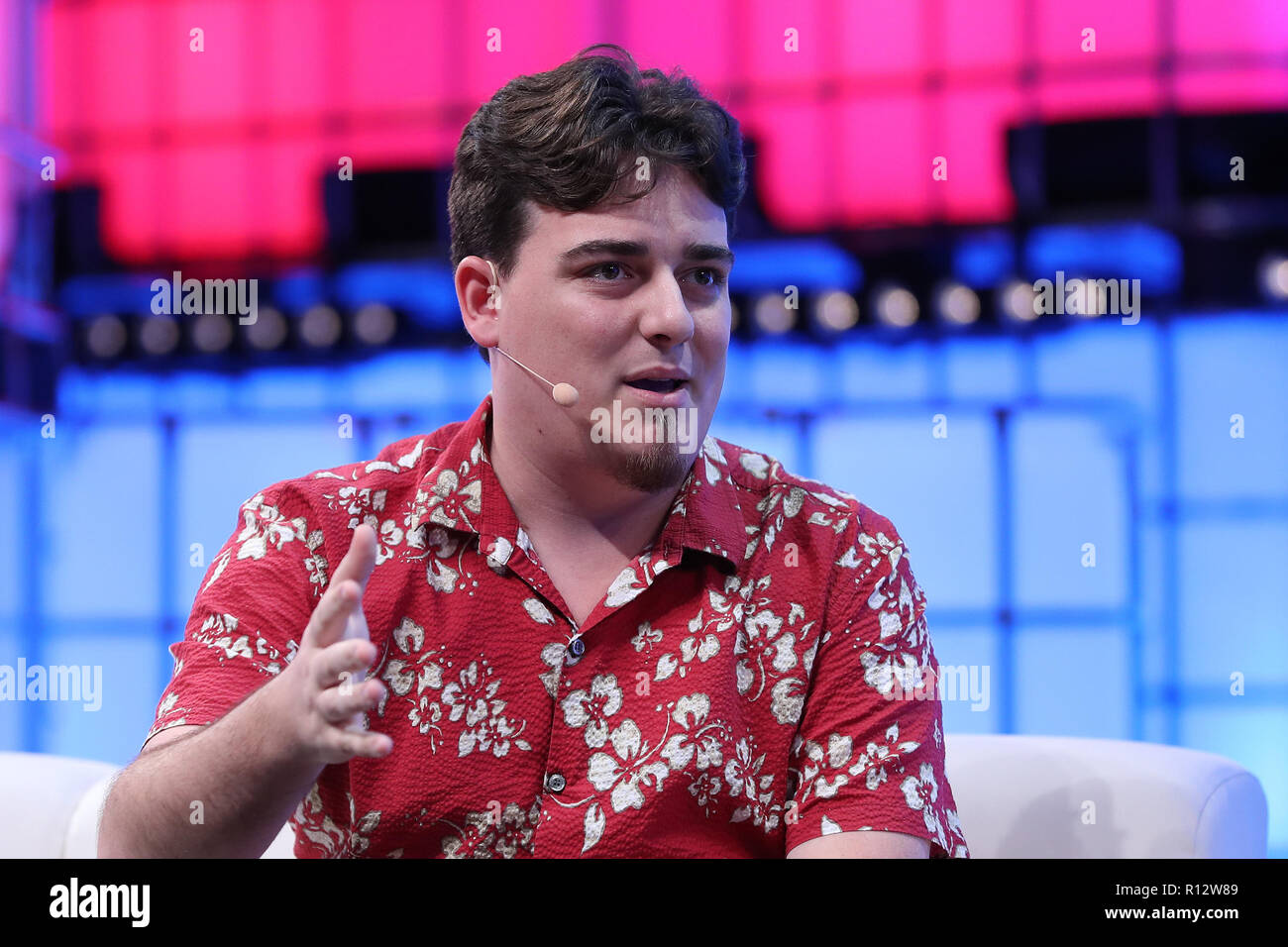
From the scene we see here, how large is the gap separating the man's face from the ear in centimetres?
12

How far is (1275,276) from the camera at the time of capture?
3.97 meters

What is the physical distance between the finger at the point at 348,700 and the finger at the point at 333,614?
50 millimetres

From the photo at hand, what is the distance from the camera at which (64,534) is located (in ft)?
15.0

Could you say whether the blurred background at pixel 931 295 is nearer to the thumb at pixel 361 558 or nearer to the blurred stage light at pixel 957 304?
the blurred stage light at pixel 957 304

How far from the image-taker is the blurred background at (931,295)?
4.00m

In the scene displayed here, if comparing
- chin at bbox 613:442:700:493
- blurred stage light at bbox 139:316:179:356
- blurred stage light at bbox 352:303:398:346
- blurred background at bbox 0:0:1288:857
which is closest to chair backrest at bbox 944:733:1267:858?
chin at bbox 613:442:700:493

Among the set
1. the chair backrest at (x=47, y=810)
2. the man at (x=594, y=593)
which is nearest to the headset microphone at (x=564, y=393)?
the man at (x=594, y=593)

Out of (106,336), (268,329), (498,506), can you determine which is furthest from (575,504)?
(106,336)

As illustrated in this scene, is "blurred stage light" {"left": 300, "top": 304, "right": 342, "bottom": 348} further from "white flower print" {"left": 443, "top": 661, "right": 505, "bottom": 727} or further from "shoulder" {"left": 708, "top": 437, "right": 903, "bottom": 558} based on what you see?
"white flower print" {"left": 443, "top": 661, "right": 505, "bottom": 727}

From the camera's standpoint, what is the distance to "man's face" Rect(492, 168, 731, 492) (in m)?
1.57

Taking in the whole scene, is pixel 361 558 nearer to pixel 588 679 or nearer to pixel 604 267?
pixel 588 679

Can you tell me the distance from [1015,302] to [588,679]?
2.99 m

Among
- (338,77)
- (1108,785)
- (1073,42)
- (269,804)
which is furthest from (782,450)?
(269,804)

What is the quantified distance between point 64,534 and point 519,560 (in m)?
3.63
